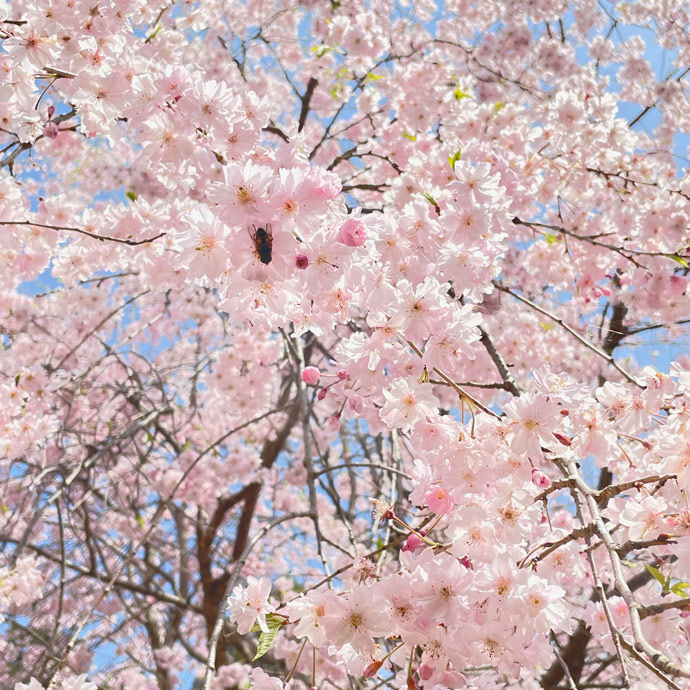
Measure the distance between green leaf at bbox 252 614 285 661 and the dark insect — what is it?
889mm

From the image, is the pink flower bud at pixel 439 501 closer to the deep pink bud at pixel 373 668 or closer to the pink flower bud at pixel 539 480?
the pink flower bud at pixel 539 480

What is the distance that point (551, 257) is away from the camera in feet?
14.6

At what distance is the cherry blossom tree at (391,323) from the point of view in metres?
1.32

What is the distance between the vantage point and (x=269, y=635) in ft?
4.61

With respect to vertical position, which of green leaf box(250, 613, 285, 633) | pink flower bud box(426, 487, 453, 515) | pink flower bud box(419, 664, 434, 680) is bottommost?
pink flower bud box(419, 664, 434, 680)

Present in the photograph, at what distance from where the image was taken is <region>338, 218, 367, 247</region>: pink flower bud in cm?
140

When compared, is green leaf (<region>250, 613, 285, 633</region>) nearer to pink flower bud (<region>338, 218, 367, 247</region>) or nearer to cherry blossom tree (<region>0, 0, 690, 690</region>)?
cherry blossom tree (<region>0, 0, 690, 690</region>)

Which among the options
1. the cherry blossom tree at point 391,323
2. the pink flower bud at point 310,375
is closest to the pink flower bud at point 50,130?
the cherry blossom tree at point 391,323

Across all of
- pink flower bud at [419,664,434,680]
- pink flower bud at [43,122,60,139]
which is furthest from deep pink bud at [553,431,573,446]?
pink flower bud at [43,122,60,139]

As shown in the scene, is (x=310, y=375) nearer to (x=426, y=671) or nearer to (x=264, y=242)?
(x=264, y=242)

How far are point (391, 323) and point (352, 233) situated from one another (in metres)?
0.33

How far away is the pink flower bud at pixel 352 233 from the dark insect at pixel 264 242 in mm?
200

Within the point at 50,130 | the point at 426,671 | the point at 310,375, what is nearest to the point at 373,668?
the point at 426,671

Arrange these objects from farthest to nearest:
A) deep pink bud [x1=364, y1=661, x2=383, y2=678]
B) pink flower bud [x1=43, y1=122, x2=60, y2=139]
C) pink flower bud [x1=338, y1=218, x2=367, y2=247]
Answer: pink flower bud [x1=43, y1=122, x2=60, y2=139]
pink flower bud [x1=338, y1=218, x2=367, y2=247]
deep pink bud [x1=364, y1=661, x2=383, y2=678]
